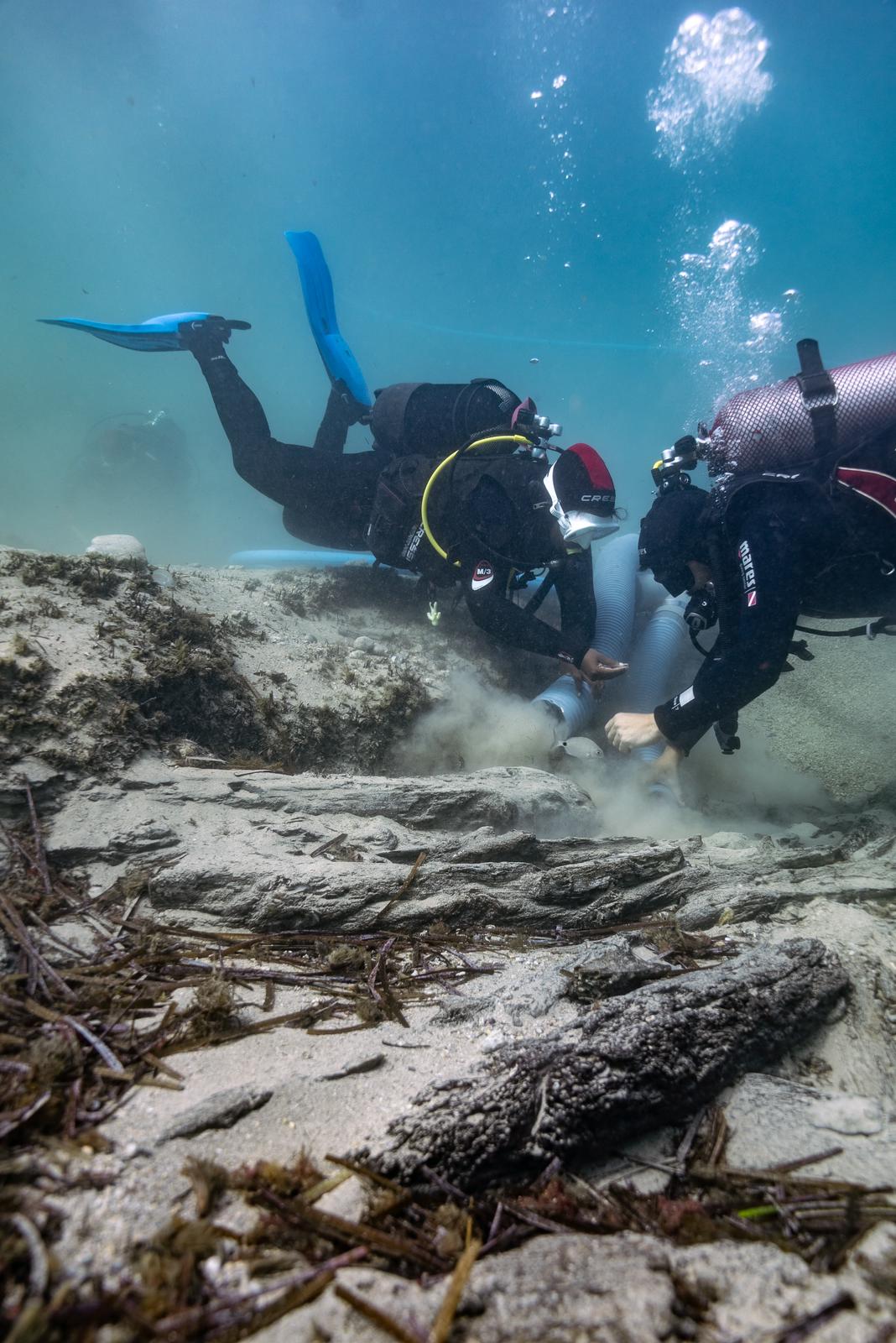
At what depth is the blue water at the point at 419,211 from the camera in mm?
29297

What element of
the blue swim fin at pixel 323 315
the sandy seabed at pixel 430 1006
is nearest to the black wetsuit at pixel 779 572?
the sandy seabed at pixel 430 1006

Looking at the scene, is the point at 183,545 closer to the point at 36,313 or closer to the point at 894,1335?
the point at 894,1335

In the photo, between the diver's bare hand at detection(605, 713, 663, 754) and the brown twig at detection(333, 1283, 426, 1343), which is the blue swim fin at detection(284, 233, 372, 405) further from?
the brown twig at detection(333, 1283, 426, 1343)

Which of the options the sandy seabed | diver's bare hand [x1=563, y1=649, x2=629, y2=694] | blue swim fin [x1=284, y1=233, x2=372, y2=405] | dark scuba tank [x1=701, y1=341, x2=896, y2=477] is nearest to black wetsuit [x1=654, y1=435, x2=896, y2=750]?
dark scuba tank [x1=701, y1=341, x2=896, y2=477]

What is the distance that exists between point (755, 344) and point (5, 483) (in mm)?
54983

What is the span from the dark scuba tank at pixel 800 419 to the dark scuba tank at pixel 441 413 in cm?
274

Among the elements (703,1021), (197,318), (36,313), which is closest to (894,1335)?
(703,1021)

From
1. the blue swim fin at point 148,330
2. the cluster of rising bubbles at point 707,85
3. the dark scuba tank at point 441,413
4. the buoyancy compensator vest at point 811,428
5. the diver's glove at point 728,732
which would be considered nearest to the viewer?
the buoyancy compensator vest at point 811,428

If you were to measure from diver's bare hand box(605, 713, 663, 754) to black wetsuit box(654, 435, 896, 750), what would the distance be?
0.39 meters

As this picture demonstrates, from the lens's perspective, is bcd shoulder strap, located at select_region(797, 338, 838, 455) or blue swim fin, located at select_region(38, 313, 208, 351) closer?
bcd shoulder strap, located at select_region(797, 338, 838, 455)

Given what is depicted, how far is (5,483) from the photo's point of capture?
3594cm

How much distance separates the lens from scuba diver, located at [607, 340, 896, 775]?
12.4ft

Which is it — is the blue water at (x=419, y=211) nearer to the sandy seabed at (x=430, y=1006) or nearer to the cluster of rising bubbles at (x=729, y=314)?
the cluster of rising bubbles at (x=729, y=314)

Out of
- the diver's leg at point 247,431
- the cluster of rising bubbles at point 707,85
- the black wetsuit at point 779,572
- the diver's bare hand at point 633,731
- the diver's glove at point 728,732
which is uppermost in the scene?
the cluster of rising bubbles at point 707,85
